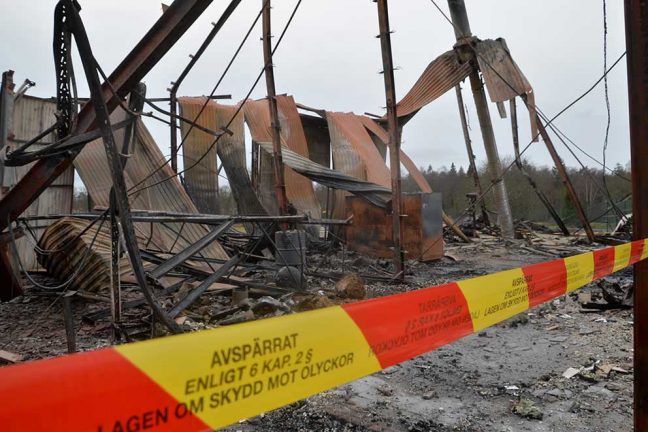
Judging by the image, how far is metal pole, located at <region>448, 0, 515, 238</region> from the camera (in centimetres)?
1308

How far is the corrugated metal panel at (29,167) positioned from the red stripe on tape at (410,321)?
34.0 feet

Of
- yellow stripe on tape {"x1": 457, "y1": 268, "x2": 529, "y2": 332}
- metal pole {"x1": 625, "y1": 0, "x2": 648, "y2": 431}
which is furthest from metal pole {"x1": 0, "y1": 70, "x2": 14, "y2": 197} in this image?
metal pole {"x1": 625, "y1": 0, "x2": 648, "y2": 431}

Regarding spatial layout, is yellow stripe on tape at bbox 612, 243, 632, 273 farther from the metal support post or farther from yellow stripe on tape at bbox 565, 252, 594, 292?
Answer: the metal support post

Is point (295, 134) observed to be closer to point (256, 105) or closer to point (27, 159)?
point (256, 105)

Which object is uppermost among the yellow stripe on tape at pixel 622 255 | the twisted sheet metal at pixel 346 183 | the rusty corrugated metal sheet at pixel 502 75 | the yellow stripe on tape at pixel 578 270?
the rusty corrugated metal sheet at pixel 502 75

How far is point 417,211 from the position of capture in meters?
12.3

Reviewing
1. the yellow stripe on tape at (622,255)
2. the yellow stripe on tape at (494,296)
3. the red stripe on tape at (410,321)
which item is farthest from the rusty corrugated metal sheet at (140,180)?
the red stripe on tape at (410,321)

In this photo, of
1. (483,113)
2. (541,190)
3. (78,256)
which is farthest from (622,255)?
(541,190)

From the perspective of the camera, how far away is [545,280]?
281cm

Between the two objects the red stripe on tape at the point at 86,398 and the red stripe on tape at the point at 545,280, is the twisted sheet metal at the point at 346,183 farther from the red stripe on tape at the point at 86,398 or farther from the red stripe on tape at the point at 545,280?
the red stripe on tape at the point at 86,398

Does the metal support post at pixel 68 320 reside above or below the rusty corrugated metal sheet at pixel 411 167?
below

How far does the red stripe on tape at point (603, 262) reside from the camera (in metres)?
3.34

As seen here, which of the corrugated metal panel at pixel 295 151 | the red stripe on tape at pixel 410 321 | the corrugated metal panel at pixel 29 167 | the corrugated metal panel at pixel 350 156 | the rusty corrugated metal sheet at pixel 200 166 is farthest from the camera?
the corrugated metal panel at pixel 350 156

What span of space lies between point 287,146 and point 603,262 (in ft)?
49.2
